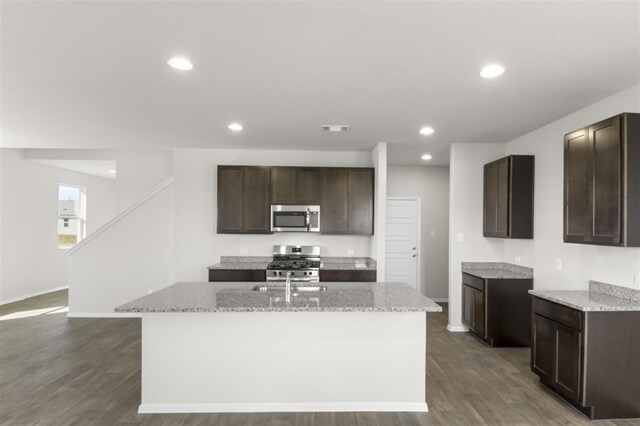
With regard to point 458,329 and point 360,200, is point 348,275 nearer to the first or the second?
point 360,200

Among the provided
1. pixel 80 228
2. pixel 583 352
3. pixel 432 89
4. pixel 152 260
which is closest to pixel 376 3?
pixel 432 89

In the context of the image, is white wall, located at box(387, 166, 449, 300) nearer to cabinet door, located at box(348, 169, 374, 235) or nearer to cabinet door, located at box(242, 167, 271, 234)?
cabinet door, located at box(348, 169, 374, 235)

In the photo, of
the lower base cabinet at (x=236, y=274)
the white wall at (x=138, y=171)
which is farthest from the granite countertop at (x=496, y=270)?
the white wall at (x=138, y=171)

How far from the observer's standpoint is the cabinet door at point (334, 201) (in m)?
5.26

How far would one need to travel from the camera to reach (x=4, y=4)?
190 cm

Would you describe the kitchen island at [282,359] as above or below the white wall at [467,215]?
below

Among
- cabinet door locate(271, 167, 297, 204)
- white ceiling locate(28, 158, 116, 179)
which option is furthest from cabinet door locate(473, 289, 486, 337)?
white ceiling locate(28, 158, 116, 179)

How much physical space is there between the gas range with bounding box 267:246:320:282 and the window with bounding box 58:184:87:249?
5598mm

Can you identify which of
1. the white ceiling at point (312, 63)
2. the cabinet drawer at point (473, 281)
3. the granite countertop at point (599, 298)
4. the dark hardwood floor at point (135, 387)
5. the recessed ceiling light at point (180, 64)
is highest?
the white ceiling at point (312, 63)

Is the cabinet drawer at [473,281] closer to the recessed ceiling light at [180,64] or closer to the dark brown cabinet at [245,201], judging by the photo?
the dark brown cabinet at [245,201]

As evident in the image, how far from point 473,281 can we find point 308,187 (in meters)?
2.63

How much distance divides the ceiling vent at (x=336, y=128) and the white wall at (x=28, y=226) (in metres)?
6.12

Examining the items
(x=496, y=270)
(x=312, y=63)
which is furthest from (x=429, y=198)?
(x=312, y=63)

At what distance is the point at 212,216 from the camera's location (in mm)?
5527
